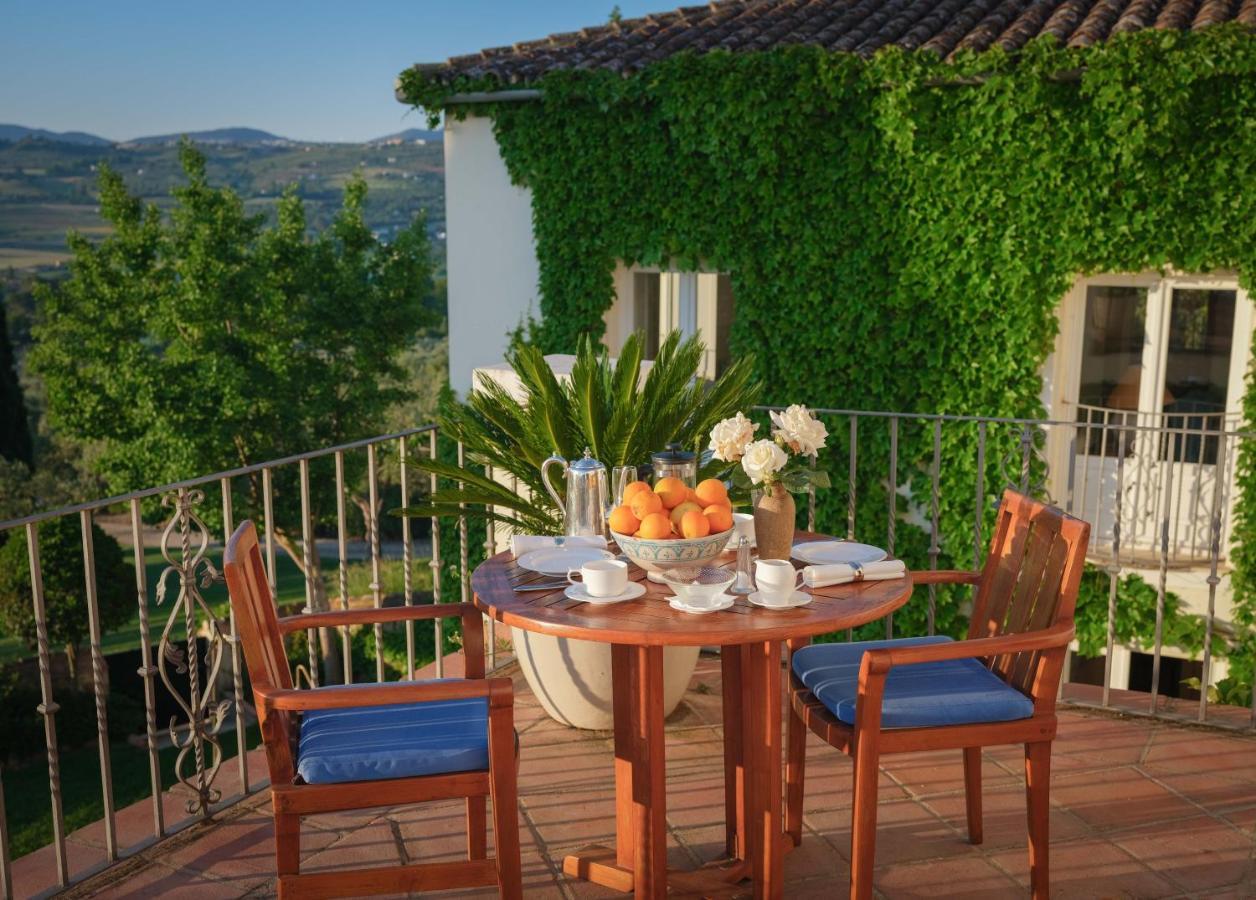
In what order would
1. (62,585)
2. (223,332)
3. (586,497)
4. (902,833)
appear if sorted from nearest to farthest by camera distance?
1. (586,497)
2. (902,833)
3. (62,585)
4. (223,332)

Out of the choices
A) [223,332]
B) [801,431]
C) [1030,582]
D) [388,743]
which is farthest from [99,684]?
[223,332]

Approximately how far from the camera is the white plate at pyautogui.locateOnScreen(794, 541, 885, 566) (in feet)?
9.02

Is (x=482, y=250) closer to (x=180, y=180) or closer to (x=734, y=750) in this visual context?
(x=734, y=750)

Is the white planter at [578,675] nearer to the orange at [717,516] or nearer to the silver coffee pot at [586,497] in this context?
the silver coffee pot at [586,497]

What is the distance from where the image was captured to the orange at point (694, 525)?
2475 mm

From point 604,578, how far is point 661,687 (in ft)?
0.88

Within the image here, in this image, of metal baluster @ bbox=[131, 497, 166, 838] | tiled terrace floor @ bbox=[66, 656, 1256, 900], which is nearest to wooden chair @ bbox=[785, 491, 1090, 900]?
tiled terrace floor @ bbox=[66, 656, 1256, 900]

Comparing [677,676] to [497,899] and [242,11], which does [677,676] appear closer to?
[497,899]

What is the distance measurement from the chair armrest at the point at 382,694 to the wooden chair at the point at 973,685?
31.2 inches

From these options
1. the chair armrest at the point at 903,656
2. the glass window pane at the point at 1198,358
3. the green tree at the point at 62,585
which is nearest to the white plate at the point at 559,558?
the chair armrest at the point at 903,656

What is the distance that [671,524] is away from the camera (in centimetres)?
250

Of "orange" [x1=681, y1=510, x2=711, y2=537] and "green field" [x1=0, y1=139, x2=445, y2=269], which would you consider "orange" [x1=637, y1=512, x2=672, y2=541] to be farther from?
"green field" [x1=0, y1=139, x2=445, y2=269]

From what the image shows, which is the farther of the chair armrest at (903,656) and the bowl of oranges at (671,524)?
the bowl of oranges at (671,524)

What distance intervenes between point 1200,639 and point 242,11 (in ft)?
117
